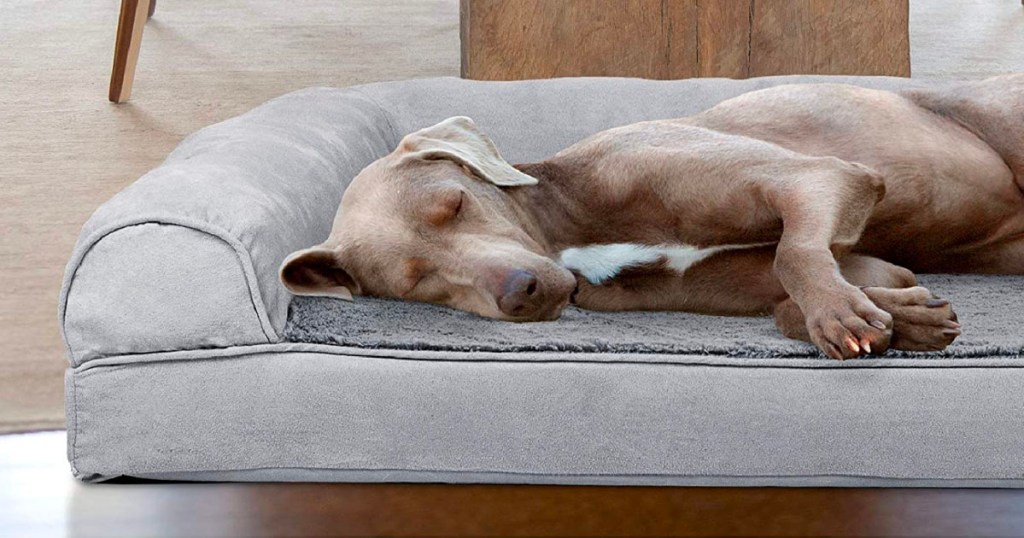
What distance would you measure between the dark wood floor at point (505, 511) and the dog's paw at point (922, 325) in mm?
245

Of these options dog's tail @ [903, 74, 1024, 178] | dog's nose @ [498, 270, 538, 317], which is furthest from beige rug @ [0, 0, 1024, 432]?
dog's tail @ [903, 74, 1024, 178]

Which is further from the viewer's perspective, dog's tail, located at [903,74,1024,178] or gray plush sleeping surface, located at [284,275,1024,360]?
dog's tail, located at [903,74,1024,178]

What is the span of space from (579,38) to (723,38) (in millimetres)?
466

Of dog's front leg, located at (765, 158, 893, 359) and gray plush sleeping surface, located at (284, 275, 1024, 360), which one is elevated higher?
dog's front leg, located at (765, 158, 893, 359)

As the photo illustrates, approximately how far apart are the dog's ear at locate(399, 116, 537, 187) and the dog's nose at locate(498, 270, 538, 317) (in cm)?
31

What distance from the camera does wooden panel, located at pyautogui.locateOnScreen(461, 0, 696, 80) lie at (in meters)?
3.74

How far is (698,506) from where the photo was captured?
194 cm

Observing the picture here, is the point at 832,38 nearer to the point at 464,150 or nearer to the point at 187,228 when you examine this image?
the point at 464,150

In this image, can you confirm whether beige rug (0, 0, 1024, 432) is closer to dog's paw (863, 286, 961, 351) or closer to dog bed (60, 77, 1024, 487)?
dog bed (60, 77, 1024, 487)

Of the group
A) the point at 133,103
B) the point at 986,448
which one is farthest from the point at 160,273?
the point at 133,103

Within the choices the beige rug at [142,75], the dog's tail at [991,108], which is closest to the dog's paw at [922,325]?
the dog's tail at [991,108]

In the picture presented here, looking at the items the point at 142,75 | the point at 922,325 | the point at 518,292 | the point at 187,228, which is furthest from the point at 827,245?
the point at 142,75

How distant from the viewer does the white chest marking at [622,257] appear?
2.32m

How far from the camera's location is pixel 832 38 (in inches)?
150
